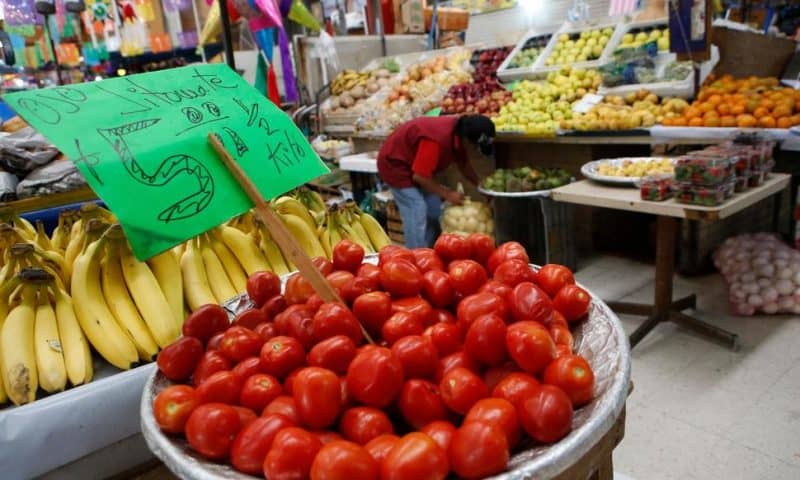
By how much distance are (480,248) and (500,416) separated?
2.11ft

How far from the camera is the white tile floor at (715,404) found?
7.38ft

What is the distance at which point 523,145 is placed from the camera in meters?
5.17

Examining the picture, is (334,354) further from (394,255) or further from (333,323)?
(394,255)

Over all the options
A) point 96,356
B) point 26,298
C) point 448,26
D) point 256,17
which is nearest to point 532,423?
point 96,356

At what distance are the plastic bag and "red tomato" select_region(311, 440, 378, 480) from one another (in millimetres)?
2348

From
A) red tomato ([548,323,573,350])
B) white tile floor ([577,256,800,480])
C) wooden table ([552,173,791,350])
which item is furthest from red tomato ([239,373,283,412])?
wooden table ([552,173,791,350])

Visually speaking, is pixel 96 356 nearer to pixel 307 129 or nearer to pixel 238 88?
pixel 238 88

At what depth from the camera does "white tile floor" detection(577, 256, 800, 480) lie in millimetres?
2250

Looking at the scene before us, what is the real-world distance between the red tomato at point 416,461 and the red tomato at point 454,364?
225 millimetres

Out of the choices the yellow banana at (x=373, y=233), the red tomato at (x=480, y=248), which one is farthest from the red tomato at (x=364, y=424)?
the yellow banana at (x=373, y=233)

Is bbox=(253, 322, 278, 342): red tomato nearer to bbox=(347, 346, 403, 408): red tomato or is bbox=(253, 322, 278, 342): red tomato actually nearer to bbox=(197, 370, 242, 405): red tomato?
bbox=(197, 370, 242, 405): red tomato

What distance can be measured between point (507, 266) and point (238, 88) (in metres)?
0.85

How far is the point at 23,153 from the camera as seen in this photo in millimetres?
2504

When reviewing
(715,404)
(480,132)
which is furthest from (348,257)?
(480,132)
